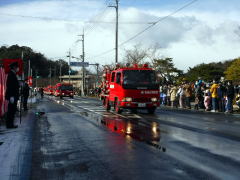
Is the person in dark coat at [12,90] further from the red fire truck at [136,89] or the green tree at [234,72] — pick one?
the green tree at [234,72]

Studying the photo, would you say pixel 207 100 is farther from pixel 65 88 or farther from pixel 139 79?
pixel 65 88

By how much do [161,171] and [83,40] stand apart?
78.2 metres

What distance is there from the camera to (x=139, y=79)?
2066cm

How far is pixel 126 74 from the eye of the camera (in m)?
20.7

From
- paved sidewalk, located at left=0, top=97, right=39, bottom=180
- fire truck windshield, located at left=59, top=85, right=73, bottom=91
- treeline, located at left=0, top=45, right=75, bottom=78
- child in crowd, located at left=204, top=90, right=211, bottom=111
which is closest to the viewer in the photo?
paved sidewalk, located at left=0, top=97, right=39, bottom=180

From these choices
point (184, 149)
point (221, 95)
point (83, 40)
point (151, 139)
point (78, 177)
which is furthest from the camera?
point (83, 40)

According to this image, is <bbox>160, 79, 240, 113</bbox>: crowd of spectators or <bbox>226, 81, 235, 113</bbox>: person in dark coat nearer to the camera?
<bbox>226, 81, 235, 113</bbox>: person in dark coat

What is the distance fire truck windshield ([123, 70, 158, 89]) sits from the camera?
20359 mm

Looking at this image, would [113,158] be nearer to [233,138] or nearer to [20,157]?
[20,157]

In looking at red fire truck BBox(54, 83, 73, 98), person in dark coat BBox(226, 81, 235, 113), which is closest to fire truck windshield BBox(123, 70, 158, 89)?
person in dark coat BBox(226, 81, 235, 113)

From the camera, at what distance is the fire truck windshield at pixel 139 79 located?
20.4 meters

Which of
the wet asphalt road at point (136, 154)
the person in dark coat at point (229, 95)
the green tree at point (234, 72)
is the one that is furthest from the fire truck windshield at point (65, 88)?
the wet asphalt road at point (136, 154)

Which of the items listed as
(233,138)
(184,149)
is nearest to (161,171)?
(184,149)

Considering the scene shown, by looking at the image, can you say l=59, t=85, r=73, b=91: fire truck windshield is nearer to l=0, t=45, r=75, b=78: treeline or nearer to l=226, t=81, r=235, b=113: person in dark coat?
l=226, t=81, r=235, b=113: person in dark coat
